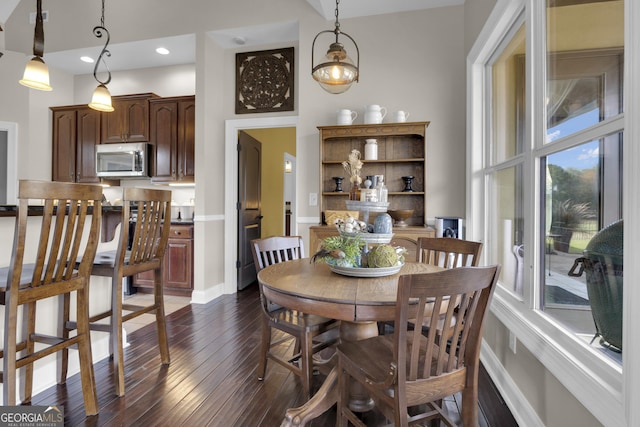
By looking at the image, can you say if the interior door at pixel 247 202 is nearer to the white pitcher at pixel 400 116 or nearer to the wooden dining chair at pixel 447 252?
the white pitcher at pixel 400 116

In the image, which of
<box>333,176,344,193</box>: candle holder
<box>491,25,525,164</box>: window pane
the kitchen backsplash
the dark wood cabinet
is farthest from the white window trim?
the kitchen backsplash

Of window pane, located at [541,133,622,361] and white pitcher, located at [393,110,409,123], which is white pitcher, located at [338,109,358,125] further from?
window pane, located at [541,133,622,361]

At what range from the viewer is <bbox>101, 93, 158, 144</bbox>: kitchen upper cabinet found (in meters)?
4.52

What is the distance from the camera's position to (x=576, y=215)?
150 cm

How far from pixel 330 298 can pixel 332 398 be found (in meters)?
0.67

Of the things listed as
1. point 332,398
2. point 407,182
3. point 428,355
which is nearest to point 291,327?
point 332,398

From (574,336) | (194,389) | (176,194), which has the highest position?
(176,194)

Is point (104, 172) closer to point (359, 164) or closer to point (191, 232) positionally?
point (191, 232)

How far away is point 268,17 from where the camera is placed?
3777 millimetres

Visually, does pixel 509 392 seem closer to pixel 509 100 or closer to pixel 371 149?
pixel 509 100

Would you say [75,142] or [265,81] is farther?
[75,142]

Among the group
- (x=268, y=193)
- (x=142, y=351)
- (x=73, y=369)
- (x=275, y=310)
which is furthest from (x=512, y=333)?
(x=268, y=193)

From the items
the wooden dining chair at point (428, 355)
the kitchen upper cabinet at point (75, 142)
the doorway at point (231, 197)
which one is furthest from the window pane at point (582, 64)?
the kitchen upper cabinet at point (75, 142)

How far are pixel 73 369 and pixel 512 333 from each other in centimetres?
287
